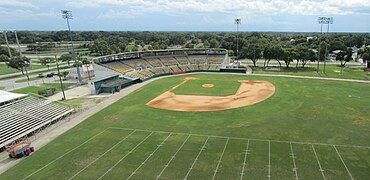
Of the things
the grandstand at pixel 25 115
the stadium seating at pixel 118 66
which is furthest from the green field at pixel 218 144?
the stadium seating at pixel 118 66

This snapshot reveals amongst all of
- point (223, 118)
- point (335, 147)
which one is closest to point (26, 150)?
point (223, 118)

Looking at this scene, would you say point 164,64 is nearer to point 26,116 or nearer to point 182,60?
point 182,60

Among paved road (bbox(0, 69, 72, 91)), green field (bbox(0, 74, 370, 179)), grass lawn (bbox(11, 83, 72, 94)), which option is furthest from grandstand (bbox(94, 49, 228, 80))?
green field (bbox(0, 74, 370, 179))

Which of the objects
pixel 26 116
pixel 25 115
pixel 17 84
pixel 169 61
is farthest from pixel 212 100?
pixel 17 84

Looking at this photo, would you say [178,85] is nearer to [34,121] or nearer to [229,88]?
[229,88]

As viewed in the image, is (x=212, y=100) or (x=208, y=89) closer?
(x=212, y=100)

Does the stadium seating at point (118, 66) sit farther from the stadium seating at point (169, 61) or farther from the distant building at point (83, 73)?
the stadium seating at point (169, 61)
